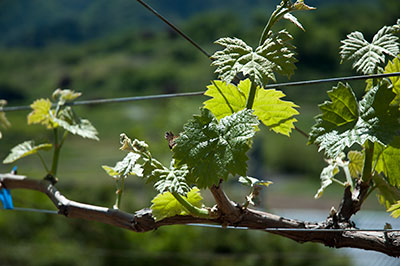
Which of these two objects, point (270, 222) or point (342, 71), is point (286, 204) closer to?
point (342, 71)

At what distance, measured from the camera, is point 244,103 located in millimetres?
390

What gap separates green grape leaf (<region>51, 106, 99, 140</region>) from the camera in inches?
20.6

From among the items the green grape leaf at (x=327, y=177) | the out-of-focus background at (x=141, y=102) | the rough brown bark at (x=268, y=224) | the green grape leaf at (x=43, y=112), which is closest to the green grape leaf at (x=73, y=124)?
the green grape leaf at (x=43, y=112)

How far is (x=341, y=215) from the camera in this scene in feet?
1.27

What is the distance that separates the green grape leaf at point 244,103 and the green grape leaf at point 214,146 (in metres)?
0.04

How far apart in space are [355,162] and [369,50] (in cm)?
11

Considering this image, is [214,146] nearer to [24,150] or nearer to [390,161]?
[390,161]

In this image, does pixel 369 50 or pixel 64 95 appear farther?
pixel 64 95

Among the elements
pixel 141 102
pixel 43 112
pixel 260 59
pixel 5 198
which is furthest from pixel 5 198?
pixel 141 102

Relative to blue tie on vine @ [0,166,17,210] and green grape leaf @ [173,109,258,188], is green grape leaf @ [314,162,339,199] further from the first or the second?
blue tie on vine @ [0,166,17,210]

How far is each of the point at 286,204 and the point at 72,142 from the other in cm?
289

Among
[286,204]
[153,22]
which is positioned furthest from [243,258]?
[153,22]

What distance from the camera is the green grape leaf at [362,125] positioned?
1.14 feet

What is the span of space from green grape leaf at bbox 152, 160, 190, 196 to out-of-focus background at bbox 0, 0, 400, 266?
42.2 inches
